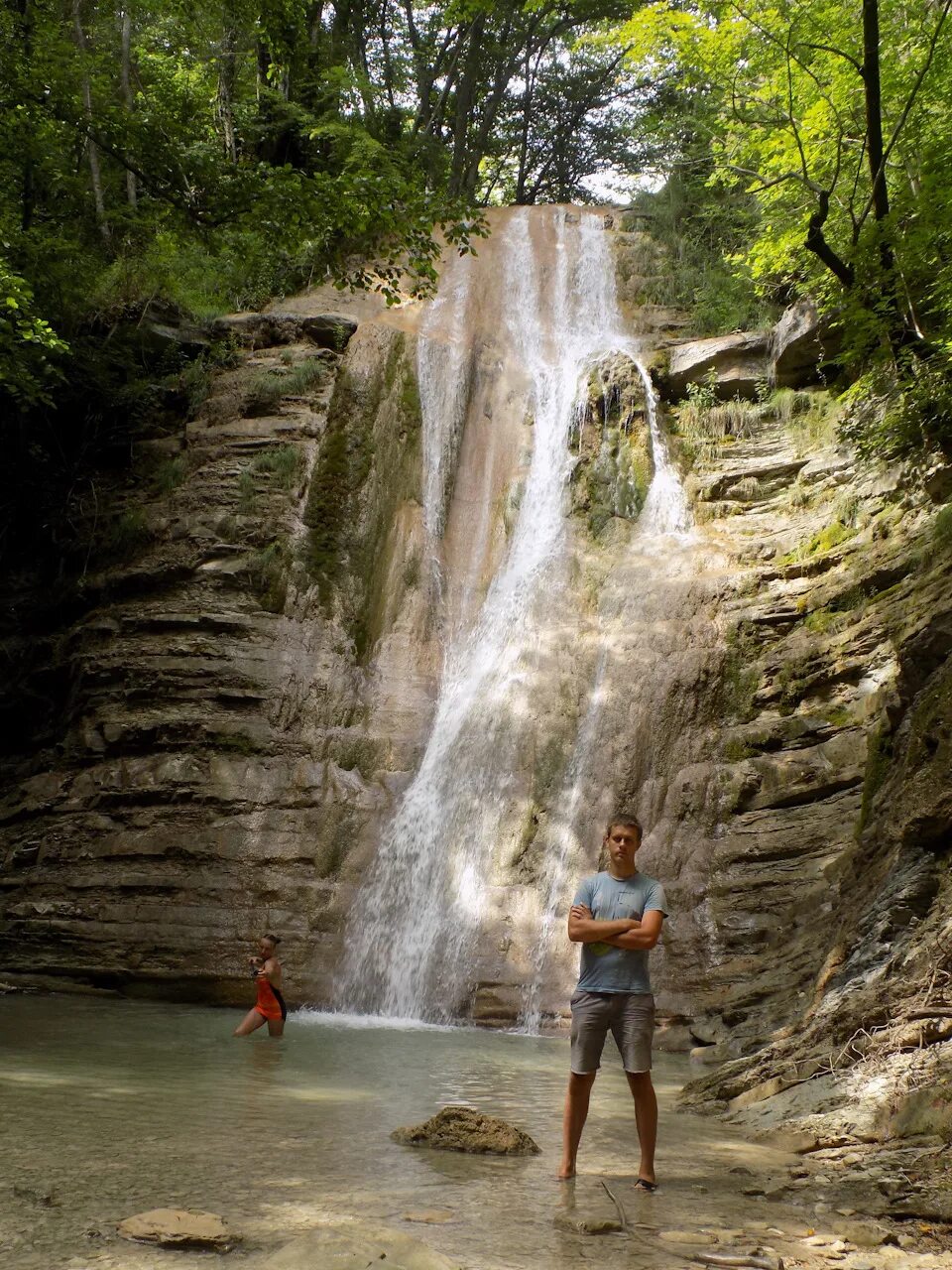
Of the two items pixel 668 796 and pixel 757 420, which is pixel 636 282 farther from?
pixel 668 796

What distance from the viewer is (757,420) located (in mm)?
17734

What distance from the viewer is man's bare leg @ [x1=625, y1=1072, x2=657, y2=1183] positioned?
14.4 ft

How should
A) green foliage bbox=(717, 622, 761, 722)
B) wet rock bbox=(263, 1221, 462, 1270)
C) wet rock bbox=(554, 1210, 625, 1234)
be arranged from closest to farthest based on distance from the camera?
wet rock bbox=(263, 1221, 462, 1270)
wet rock bbox=(554, 1210, 625, 1234)
green foliage bbox=(717, 622, 761, 722)

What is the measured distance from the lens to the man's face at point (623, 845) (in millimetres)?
4793

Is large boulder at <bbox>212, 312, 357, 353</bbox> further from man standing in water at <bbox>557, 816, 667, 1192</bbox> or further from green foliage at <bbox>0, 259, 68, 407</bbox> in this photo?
man standing in water at <bbox>557, 816, 667, 1192</bbox>

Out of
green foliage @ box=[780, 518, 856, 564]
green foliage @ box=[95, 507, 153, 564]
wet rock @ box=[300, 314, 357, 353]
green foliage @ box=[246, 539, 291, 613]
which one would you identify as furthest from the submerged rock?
wet rock @ box=[300, 314, 357, 353]

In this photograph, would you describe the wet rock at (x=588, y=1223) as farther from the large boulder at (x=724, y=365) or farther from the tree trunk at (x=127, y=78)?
the tree trunk at (x=127, y=78)

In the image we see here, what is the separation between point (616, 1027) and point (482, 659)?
11.3 meters

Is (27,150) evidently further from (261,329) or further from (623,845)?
(623,845)

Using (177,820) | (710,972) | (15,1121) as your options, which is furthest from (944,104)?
(15,1121)

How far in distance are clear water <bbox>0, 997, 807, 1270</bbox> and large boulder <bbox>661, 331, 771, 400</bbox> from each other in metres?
12.9

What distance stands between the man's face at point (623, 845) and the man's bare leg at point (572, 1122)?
3.03ft

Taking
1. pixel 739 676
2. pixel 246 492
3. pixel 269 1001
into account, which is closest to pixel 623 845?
pixel 269 1001

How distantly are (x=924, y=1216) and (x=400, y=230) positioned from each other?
33.6 feet
